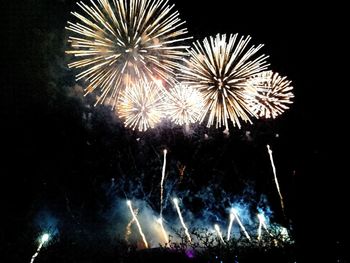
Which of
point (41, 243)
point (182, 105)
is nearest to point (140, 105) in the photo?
point (182, 105)

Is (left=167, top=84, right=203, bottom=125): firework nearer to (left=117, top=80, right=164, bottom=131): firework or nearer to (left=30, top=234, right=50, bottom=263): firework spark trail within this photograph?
(left=117, top=80, right=164, bottom=131): firework

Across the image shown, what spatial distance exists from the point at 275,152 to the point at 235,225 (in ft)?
31.4

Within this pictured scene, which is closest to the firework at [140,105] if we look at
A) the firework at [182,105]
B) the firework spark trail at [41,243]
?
the firework at [182,105]

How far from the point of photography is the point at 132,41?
23.5ft

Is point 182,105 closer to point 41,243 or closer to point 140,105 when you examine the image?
point 140,105

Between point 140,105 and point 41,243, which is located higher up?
point 140,105

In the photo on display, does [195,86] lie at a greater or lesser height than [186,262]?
greater

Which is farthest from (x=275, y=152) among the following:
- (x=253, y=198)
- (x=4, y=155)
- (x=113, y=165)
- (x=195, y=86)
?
(x=4, y=155)

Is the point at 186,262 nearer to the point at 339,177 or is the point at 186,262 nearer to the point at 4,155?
the point at 339,177

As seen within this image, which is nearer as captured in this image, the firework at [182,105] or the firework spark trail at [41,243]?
the firework at [182,105]

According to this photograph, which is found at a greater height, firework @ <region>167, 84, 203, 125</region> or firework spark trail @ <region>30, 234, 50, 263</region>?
firework @ <region>167, 84, 203, 125</region>

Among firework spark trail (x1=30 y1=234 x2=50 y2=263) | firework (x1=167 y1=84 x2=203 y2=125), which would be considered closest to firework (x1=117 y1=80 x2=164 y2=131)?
firework (x1=167 y1=84 x2=203 y2=125)

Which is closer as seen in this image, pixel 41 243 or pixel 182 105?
pixel 182 105

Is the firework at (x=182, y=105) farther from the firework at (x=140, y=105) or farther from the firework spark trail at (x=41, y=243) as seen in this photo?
the firework spark trail at (x=41, y=243)
